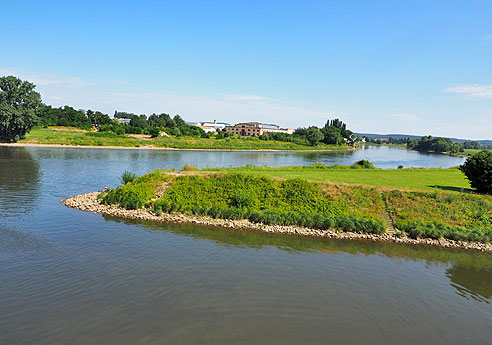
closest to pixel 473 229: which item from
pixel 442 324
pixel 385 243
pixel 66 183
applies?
pixel 385 243

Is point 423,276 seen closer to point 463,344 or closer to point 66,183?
point 463,344

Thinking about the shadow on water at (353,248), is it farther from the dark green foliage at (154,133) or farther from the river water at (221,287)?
the dark green foliage at (154,133)

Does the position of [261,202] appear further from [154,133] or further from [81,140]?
[154,133]

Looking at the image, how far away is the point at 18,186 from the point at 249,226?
26.9 metres

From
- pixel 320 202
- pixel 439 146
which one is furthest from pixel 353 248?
pixel 439 146

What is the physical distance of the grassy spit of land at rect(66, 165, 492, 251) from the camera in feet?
81.0

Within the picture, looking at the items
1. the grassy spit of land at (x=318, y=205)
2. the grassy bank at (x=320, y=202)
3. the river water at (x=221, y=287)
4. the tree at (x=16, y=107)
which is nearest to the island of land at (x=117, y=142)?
the tree at (x=16, y=107)

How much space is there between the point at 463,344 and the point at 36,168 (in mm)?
52968

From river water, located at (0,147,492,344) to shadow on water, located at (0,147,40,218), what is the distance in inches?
99.3

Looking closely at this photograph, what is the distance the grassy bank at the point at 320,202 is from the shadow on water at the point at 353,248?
70.9 inches

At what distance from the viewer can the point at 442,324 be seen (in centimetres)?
1376

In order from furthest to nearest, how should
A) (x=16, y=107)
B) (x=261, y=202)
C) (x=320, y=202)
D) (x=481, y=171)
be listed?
(x=16, y=107) < (x=481, y=171) < (x=261, y=202) < (x=320, y=202)

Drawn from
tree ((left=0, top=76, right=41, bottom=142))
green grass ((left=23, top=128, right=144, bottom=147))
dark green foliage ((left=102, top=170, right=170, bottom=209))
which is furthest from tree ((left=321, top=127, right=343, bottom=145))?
dark green foliage ((left=102, top=170, right=170, bottom=209))

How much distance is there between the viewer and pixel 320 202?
27.9 meters
